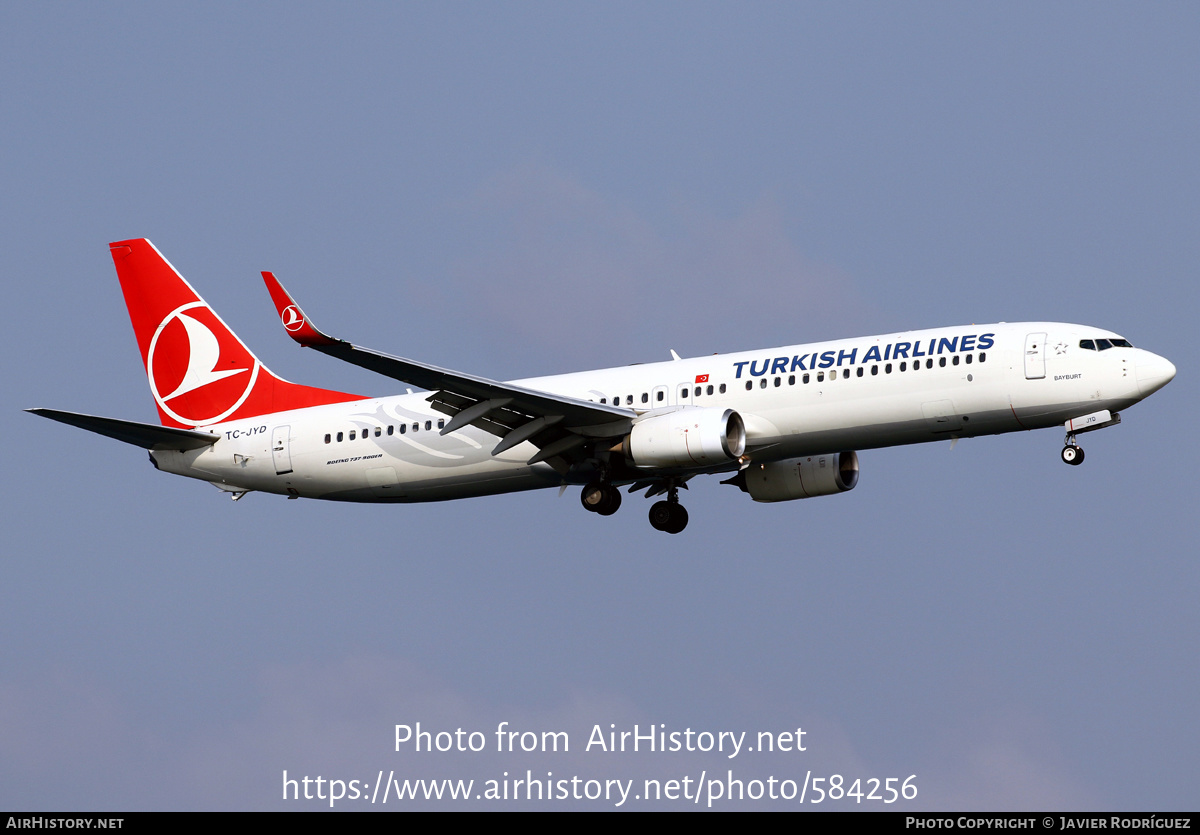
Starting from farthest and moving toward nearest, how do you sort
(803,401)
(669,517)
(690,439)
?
(669,517)
(803,401)
(690,439)

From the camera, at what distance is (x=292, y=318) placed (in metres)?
37.7

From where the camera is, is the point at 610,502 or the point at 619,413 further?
the point at 610,502

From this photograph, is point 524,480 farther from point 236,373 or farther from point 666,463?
point 236,373

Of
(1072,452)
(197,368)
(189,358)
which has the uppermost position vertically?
(189,358)

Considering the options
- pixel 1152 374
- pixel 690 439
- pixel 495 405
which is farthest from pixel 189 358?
pixel 1152 374

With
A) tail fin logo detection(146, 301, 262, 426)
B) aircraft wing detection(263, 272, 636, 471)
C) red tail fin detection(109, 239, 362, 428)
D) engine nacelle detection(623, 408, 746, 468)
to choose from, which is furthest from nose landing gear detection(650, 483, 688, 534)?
tail fin logo detection(146, 301, 262, 426)

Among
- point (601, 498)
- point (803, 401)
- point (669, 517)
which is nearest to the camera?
point (803, 401)

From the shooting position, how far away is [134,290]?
168 ft

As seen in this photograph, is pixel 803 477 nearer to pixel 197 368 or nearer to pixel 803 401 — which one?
pixel 803 401

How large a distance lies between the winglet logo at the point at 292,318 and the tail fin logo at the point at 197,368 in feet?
39.0

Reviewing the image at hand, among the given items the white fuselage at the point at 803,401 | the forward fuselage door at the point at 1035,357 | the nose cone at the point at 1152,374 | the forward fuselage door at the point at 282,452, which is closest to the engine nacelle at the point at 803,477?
the white fuselage at the point at 803,401

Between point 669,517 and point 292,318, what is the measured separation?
1353 cm

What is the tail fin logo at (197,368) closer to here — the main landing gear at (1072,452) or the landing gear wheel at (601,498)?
the landing gear wheel at (601,498)

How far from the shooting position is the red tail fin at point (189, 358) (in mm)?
48938
